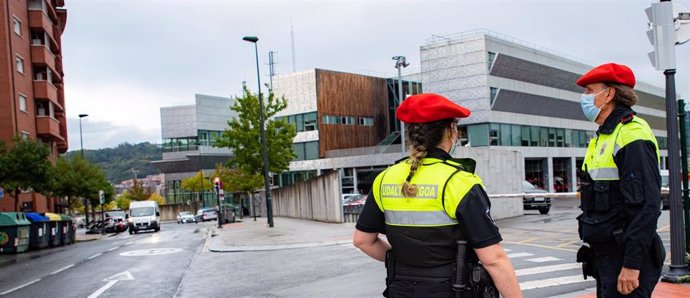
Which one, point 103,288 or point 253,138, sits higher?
point 253,138

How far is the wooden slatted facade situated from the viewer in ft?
195

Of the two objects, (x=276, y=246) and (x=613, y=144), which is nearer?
(x=613, y=144)

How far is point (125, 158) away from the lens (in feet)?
611

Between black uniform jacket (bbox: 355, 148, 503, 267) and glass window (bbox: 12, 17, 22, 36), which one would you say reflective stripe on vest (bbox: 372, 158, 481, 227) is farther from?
glass window (bbox: 12, 17, 22, 36)

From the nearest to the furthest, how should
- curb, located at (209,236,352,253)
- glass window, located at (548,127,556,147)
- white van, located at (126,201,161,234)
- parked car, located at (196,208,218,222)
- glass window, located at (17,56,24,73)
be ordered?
1. curb, located at (209,236,352,253)
2. glass window, located at (17,56,24,73)
3. white van, located at (126,201,161,234)
4. parked car, located at (196,208,218,222)
5. glass window, located at (548,127,556,147)

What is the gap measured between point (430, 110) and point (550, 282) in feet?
19.6

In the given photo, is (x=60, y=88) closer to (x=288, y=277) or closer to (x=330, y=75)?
(x=330, y=75)

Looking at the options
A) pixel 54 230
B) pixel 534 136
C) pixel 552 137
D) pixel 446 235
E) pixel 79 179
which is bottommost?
pixel 54 230

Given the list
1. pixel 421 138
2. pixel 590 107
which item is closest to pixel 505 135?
pixel 590 107

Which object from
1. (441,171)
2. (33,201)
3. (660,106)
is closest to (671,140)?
(441,171)

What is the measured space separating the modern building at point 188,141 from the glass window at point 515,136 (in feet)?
162

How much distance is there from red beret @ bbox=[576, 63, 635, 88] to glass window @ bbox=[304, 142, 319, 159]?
56.7m

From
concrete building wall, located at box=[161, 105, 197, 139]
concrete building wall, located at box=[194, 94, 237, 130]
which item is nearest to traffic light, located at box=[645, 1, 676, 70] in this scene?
concrete building wall, located at box=[194, 94, 237, 130]

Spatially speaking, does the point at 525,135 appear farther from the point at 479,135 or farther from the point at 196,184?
the point at 196,184
